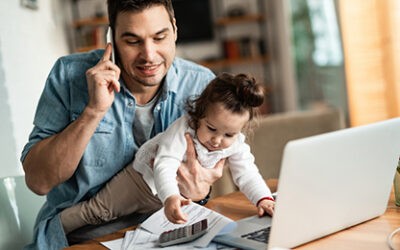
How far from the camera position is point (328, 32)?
16.3 feet

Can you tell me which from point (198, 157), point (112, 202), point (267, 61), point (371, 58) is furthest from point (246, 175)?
point (267, 61)

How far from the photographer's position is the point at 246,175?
4.66 feet

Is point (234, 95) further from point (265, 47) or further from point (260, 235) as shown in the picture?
point (265, 47)

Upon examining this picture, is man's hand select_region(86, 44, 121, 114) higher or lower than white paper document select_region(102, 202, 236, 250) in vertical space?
higher

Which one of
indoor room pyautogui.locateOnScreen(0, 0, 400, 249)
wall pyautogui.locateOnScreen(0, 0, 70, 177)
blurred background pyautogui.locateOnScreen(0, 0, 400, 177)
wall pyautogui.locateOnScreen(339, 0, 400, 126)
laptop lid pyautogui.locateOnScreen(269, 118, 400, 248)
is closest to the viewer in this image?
laptop lid pyautogui.locateOnScreen(269, 118, 400, 248)

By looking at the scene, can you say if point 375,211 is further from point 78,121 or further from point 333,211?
point 78,121

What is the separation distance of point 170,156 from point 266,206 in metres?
0.28

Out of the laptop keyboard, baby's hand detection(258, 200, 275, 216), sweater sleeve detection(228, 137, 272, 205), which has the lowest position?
the laptop keyboard

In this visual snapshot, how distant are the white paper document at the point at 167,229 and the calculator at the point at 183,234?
1 centimetres

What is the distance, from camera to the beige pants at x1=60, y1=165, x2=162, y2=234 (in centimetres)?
148

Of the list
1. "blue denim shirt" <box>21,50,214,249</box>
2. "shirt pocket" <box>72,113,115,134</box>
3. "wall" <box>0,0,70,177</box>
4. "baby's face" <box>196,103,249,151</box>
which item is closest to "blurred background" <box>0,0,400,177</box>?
"wall" <box>0,0,70,177</box>

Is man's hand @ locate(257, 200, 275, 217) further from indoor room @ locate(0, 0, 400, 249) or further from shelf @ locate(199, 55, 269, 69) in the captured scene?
shelf @ locate(199, 55, 269, 69)

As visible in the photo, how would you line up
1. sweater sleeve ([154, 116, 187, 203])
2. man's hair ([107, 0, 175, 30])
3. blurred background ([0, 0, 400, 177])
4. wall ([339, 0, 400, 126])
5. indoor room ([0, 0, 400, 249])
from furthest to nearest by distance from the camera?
wall ([339, 0, 400, 126]) → blurred background ([0, 0, 400, 177]) → indoor room ([0, 0, 400, 249]) → man's hair ([107, 0, 175, 30]) → sweater sleeve ([154, 116, 187, 203])

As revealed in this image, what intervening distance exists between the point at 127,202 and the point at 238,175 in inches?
13.4
